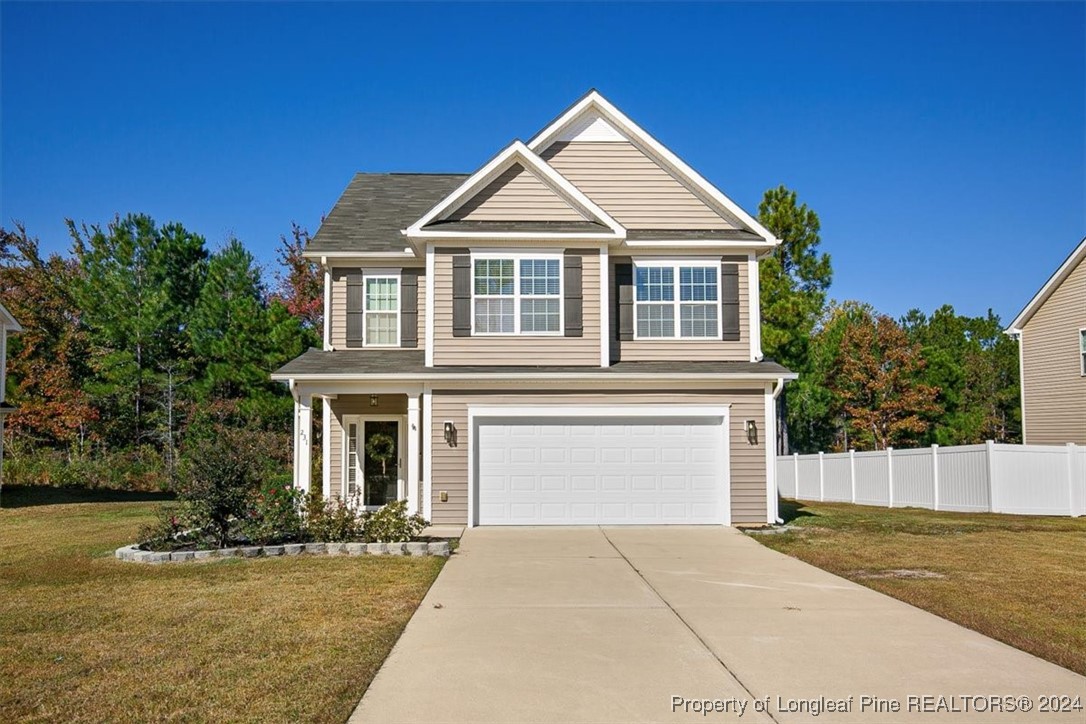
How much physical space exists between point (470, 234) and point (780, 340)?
66.7 ft

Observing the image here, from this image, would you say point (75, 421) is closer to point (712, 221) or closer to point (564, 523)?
point (564, 523)

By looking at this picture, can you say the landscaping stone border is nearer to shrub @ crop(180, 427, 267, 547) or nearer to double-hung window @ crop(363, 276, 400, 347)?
shrub @ crop(180, 427, 267, 547)

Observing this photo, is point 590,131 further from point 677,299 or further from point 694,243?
point 677,299

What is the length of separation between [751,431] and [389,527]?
7149 millimetres

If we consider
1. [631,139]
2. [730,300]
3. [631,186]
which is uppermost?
[631,139]

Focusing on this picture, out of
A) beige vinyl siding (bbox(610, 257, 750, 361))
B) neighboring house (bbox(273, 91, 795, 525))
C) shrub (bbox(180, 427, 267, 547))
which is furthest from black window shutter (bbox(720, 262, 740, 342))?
shrub (bbox(180, 427, 267, 547))

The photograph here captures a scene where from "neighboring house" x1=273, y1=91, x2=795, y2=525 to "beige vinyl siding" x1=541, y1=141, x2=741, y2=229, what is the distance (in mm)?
181

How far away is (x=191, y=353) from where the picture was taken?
111 feet

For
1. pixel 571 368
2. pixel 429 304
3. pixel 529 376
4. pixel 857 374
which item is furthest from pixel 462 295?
pixel 857 374

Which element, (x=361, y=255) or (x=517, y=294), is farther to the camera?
(x=361, y=255)

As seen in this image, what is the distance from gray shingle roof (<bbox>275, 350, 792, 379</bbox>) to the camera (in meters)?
16.8

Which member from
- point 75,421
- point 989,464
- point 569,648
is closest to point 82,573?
point 569,648

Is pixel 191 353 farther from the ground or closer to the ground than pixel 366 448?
farther from the ground

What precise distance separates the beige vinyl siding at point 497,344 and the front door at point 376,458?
3125 millimetres
